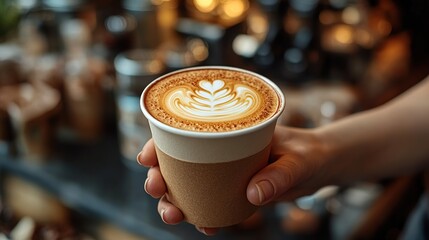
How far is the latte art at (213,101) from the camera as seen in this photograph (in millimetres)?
802

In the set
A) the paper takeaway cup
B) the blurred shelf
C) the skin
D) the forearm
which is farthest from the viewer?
the blurred shelf

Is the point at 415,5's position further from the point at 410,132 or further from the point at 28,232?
the point at 28,232

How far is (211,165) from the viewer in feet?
2.57

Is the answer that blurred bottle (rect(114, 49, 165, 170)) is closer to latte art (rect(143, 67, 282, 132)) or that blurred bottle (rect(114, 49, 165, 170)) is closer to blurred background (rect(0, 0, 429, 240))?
blurred background (rect(0, 0, 429, 240))

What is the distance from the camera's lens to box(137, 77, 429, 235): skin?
865 millimetres

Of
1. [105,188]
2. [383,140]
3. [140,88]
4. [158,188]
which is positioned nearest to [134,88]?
[140,88]

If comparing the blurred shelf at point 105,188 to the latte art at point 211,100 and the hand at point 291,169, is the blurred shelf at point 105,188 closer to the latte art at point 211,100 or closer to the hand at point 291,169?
the hand at point 291,169

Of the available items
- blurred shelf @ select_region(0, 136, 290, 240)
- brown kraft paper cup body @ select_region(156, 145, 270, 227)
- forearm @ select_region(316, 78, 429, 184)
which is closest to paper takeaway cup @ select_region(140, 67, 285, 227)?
brown kraft paper cup body @ select_region(156, 145, 270, 227)

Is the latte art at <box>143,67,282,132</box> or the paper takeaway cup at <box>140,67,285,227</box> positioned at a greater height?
the latte art at <box>143,67,282,132</box>

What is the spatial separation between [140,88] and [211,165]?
3.30 ft

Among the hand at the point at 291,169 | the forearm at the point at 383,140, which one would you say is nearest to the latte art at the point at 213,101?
the hand at the point at 291,169

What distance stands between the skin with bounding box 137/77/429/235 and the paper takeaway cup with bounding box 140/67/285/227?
0.08 ft

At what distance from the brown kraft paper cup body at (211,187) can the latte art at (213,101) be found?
63 mm

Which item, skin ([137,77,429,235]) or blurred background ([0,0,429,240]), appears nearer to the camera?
skin ([137,77,429,235])
